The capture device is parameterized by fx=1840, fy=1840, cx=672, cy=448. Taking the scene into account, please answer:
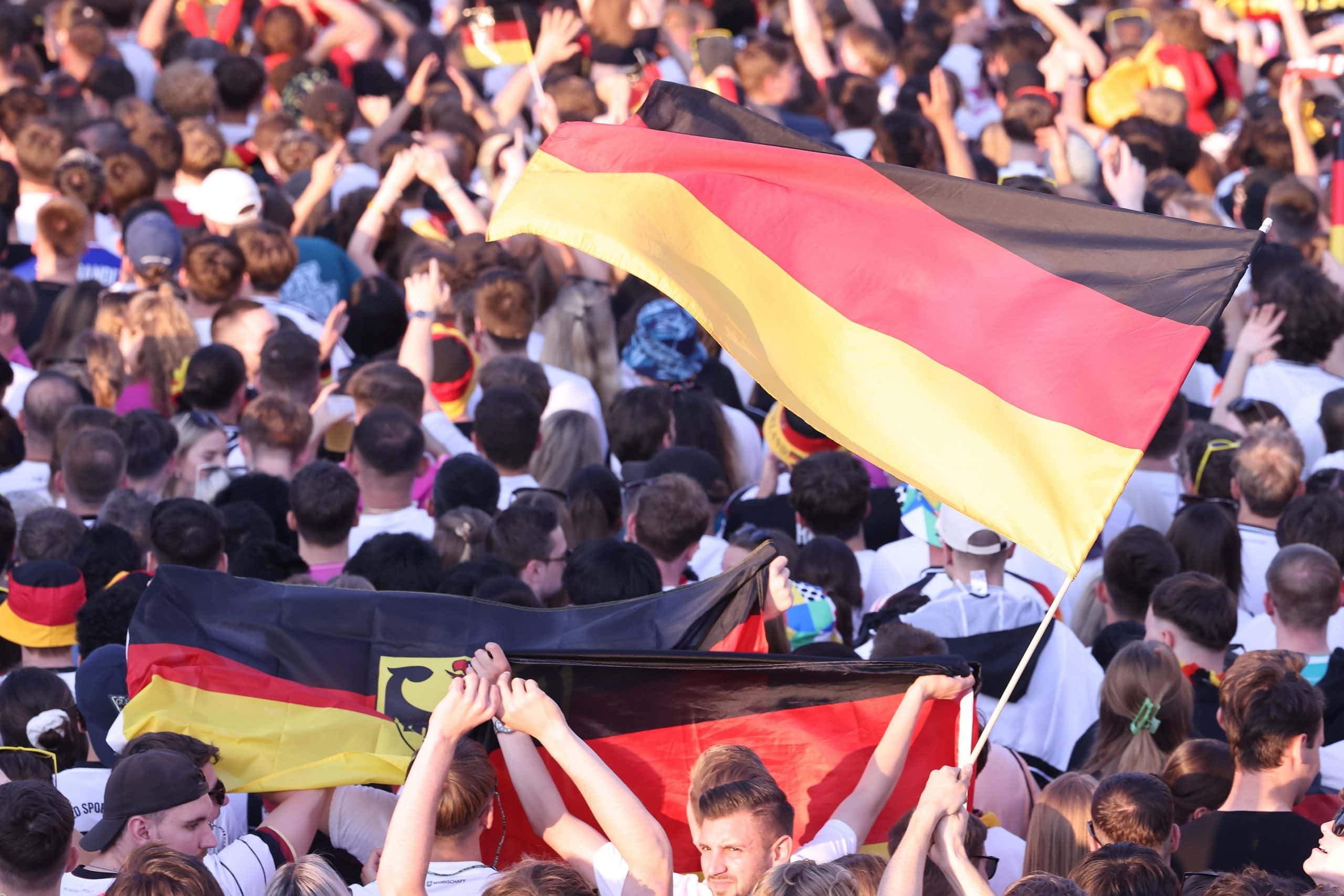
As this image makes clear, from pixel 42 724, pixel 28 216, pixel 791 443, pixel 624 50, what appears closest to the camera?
pixel 42 724

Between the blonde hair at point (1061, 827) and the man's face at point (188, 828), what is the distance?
2.13 metres

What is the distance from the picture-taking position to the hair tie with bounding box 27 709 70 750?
17.3 feet

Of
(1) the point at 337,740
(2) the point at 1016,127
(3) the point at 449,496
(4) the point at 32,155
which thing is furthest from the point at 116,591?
(2) the point at 1016,127

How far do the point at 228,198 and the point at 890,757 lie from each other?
6.30 metres

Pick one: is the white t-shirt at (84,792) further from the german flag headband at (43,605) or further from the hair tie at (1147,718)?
the hair tie at (1147,718)

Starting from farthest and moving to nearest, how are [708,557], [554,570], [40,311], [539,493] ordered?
1. [40,311]
2. [708,557]
3. [539,493]
4. [554,570]

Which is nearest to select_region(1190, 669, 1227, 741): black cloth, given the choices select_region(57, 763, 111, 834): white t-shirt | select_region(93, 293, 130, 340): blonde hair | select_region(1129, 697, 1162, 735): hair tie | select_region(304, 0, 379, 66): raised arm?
select_region(1129, 697, 1162, 735): hair tie

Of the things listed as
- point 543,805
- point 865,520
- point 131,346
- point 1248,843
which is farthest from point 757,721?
point 131,346

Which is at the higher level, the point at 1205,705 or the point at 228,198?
the point at 228,198

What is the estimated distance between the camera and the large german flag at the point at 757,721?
15.6 ft

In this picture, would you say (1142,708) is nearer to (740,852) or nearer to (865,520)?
(740,852)

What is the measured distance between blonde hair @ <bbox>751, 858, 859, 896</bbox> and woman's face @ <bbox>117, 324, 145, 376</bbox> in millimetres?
5552

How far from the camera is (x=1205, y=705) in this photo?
5863 mm

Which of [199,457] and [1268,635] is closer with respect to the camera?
[1268,635]
